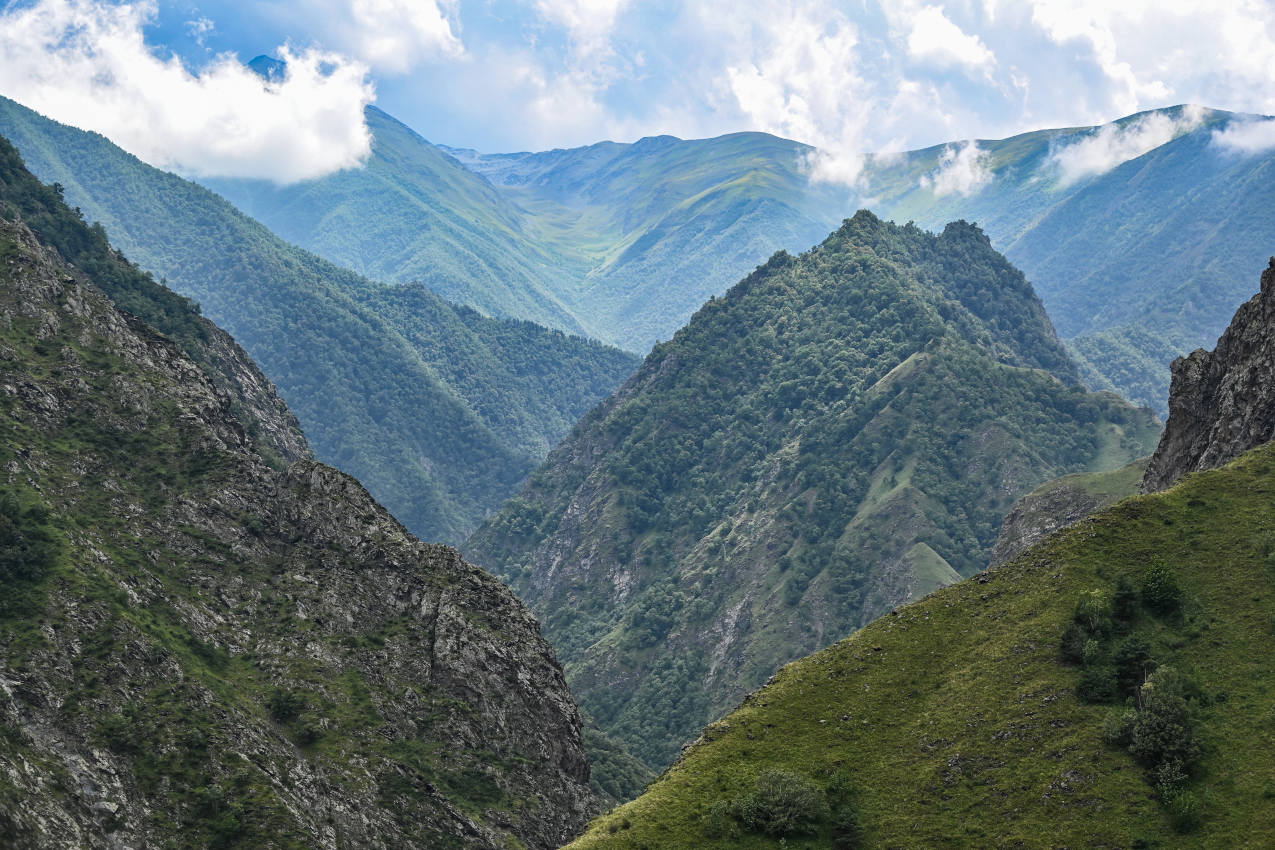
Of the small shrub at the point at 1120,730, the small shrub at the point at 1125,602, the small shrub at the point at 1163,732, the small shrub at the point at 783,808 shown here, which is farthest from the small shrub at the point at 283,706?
the small shrub at the point at 1163,732

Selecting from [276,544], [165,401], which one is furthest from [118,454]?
[276,544]

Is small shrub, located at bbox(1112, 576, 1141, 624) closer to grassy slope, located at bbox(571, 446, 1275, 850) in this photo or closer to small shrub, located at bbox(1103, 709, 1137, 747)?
grassy slope, located at bbox(571, 446, 1275, 850)

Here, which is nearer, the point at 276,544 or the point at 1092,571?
the point at 1092,571

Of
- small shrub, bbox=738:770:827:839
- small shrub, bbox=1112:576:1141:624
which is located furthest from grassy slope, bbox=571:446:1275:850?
small shrub, bbox=1112:576:1141:624

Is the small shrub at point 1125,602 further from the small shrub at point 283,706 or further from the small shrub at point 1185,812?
the small shrub at point 283,706

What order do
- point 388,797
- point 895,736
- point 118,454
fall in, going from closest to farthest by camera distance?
point 895,736
point 388,797
point 118,454

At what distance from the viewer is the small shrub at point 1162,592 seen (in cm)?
8250

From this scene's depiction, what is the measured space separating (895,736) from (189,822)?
54676mm

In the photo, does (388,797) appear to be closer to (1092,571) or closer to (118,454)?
(118,454)

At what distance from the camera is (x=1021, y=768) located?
73.6 meters

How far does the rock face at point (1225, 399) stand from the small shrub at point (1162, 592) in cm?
2781

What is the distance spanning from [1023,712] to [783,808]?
18438 millimetres

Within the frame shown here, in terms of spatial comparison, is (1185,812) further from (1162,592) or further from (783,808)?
(783,808)

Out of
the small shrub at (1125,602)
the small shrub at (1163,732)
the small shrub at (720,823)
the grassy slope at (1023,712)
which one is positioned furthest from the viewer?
the small shrub at (1125,602)
